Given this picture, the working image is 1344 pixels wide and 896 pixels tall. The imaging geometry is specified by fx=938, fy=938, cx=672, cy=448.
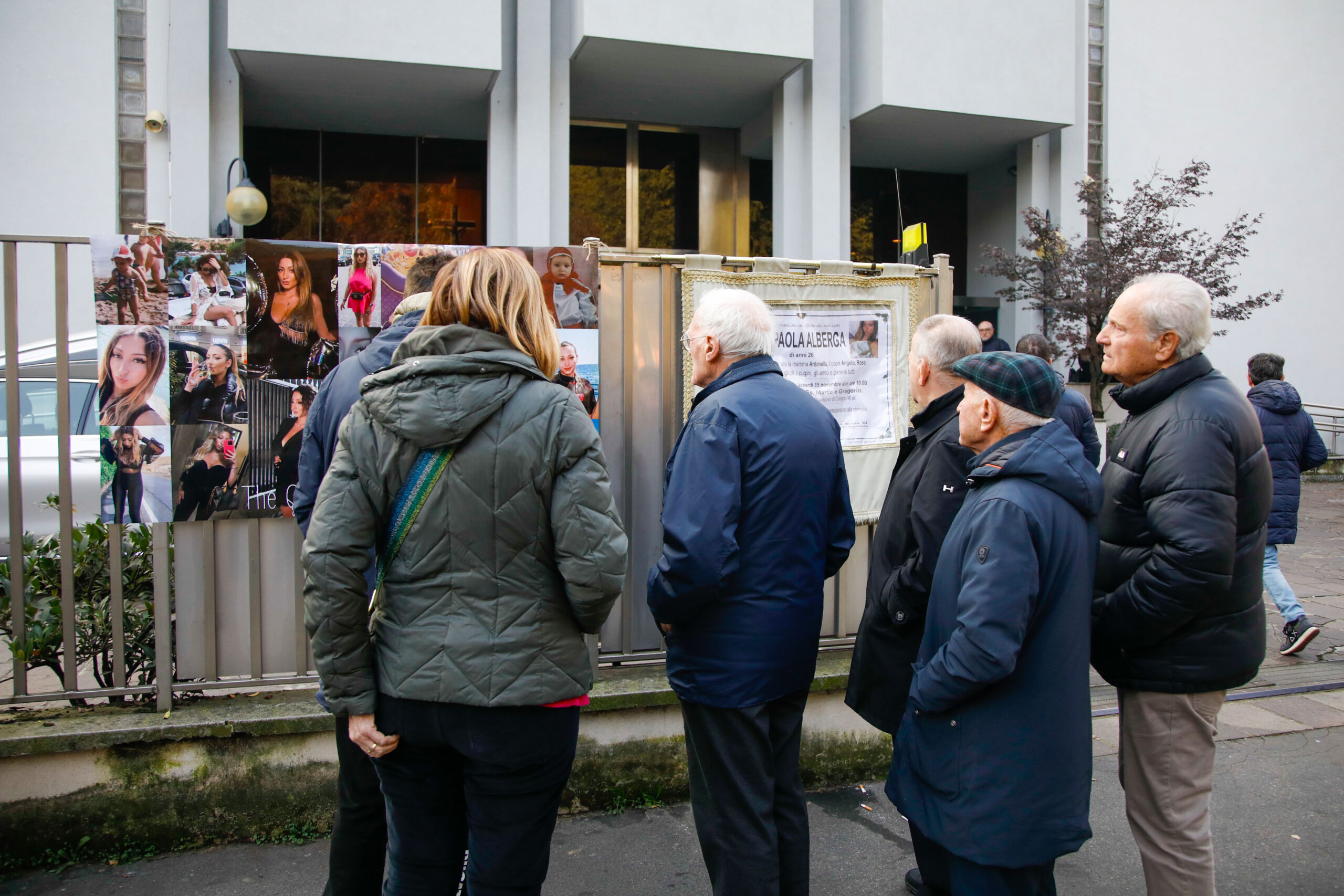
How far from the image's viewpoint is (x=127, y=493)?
3279 mm

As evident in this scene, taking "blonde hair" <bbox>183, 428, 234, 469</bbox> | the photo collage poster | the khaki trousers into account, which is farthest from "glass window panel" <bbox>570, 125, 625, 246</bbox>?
the khaki trousers

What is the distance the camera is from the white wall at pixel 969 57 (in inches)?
479

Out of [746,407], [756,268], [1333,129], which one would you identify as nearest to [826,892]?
[746,407]

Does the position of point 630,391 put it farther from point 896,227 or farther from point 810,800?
point 896,227

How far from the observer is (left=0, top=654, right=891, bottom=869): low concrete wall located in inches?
124

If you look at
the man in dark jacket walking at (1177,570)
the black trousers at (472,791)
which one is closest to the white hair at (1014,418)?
the man in dark jacket walking at (1177,570)

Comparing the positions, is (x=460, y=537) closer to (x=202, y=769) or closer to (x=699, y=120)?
(x=202, y=769)

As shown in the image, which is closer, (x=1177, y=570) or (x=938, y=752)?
(x=938, y=752)

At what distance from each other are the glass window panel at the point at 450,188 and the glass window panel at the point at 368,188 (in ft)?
0.50

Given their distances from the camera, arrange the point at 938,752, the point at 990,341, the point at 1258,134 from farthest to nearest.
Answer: the point at 1258,134
the point at 990,341
the point at 938,752

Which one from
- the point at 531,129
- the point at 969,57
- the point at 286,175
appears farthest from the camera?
the point at 286,175

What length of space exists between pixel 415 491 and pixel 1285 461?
616cm

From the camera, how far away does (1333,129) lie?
16.7m

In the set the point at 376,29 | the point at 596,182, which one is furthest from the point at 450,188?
the point at 376,29
